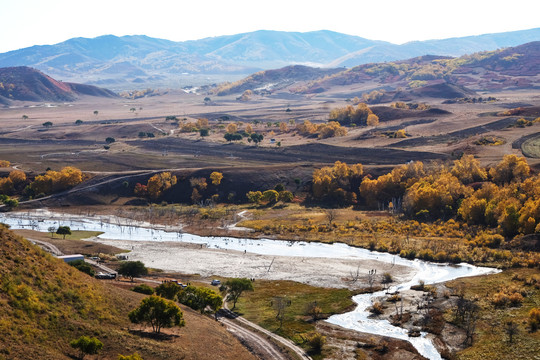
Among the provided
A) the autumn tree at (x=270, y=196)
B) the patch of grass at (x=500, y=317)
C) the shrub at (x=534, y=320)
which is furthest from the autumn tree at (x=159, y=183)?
the shrub at (x=534, y=320)

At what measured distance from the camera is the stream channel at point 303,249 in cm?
6825

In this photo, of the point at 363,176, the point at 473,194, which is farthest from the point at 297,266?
the point at 363,176

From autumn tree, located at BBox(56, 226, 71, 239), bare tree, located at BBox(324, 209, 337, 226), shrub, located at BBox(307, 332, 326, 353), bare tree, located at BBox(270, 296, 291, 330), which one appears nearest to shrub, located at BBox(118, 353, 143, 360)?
shrub, located at BBox(307, 332, 326, 353)

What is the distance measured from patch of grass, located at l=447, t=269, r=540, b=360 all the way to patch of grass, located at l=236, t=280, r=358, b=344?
1651 centimetres

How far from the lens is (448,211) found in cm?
12412

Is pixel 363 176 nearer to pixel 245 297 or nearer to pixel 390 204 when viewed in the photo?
pixel 390 204

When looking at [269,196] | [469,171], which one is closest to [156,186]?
[269,196]

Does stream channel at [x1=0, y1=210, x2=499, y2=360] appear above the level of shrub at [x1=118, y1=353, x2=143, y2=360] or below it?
below

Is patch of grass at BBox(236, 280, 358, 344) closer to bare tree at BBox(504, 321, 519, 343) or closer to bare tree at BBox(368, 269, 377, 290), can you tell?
bare tree at BBox(368, 269, 377, 290)

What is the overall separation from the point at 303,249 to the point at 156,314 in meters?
56.9

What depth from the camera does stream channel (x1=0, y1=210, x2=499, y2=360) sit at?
6825 cm

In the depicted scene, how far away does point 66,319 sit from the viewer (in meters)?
49.7

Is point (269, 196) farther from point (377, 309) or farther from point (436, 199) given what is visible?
point (377, 309)

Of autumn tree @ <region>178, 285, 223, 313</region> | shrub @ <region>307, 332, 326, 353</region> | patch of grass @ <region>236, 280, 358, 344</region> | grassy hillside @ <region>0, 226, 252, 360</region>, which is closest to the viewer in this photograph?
grassy hillside @ <region>0, 226, 252, 360</region>
